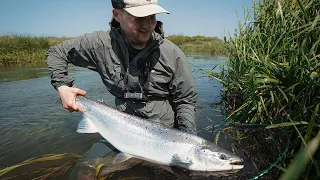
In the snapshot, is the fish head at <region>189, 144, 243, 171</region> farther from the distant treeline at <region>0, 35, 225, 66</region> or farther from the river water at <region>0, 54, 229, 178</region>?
the distant treeline at <region>0, 35, 225, 66</region>

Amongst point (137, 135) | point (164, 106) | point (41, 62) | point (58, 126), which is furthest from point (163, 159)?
point (41, 62)

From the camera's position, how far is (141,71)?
3531 millimetres

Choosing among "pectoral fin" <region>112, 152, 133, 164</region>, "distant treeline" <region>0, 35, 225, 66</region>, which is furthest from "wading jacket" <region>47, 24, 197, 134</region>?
"distant treeline" <region>0, 35, 225, 66</region>

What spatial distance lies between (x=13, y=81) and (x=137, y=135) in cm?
920

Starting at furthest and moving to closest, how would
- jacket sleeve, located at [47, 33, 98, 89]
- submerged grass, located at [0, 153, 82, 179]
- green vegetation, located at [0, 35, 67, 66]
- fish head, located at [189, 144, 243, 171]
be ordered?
green vegetation, located at [0, 35, 67, 66] → jacket sleeve, located at [47, 33, 98, 89] → submerged grass, located at [0, 153, 82, 179] → fish head, located at [189, 144, 243, 171]

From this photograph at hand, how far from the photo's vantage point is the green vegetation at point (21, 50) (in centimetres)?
1552

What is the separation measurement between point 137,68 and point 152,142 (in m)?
1.10

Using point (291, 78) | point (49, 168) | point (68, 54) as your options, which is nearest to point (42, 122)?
point (49, 168)

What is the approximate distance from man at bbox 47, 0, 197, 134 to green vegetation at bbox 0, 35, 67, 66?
14.1m

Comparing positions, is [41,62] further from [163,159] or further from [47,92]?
[163,159]

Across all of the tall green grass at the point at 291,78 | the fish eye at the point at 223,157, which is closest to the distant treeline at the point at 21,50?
the tall green grass at the point at 291,78

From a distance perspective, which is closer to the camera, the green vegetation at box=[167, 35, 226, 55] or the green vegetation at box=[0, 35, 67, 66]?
the green vegetation at box=[0, 35, 67, 66]

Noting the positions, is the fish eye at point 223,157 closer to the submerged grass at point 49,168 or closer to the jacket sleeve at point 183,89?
the jacket sleeve at point 183,89

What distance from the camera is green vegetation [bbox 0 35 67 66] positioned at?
15.5 m
